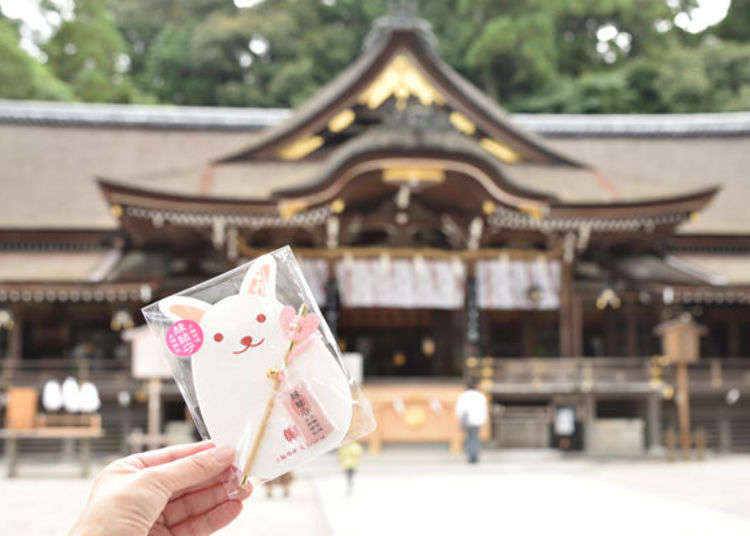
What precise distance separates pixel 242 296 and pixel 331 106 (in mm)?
13729

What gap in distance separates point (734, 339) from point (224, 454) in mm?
17030

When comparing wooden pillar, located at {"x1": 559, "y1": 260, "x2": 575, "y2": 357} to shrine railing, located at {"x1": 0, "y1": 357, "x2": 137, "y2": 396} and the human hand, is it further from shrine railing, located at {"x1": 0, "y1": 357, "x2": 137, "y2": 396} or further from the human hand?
the human hand

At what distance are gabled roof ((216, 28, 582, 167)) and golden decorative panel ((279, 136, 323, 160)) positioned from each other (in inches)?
3.8

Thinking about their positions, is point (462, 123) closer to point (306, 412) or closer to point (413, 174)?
point (413, 174)

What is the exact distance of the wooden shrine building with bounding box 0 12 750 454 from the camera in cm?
1407

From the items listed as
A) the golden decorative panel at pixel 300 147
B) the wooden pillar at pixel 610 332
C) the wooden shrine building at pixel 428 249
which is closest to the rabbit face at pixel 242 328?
the wooden shrine building at pixel 428 249

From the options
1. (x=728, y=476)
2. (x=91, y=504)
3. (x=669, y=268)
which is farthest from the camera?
(x=669, y=268)

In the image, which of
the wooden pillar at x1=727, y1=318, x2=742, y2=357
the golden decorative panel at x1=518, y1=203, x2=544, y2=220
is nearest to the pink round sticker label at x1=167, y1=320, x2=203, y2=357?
the golden decorative panel at x1=518, y1=203, x2=544, y2=220

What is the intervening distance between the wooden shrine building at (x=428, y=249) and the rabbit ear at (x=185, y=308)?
39.3 feet

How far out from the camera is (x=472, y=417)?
41.7 ft

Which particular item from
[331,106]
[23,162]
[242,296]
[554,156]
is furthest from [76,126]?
[242,296]

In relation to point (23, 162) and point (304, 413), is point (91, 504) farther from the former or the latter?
point (23, 162)

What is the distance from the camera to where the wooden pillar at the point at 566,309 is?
606 inches

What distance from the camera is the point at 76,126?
2027 cm
